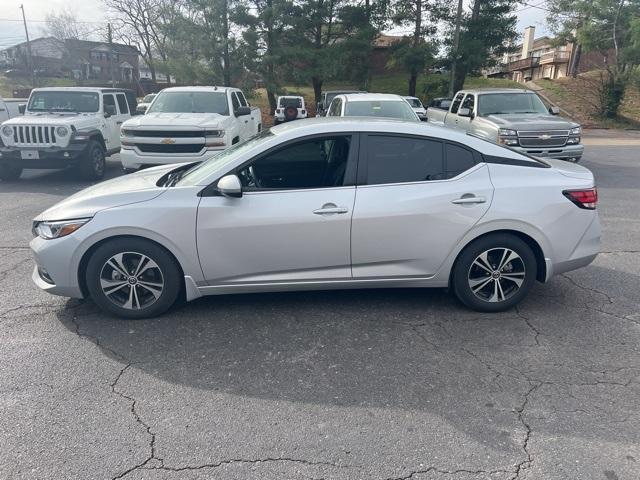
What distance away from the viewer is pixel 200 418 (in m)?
2.91

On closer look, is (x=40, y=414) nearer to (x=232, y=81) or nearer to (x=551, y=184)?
(x=551, y=184)

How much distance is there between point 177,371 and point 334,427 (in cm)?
120

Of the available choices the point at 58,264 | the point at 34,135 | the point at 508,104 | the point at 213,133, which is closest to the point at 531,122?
the point at 508,104

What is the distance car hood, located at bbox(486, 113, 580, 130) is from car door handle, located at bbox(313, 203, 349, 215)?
7.49 m

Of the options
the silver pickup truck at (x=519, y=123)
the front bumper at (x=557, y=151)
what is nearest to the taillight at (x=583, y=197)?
the silver pickup truck at (x=519, y=123)

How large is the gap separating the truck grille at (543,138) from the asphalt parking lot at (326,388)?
19.1ft

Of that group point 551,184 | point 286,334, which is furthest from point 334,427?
point 551,184

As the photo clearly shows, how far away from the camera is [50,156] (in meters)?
10.0

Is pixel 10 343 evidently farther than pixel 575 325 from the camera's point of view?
No

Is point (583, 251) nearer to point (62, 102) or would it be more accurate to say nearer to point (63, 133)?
point (63, 133)

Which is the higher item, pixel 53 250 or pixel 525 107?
pixel 525 107

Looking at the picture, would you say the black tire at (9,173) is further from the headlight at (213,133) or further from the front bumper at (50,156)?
the headlight at (213,133)

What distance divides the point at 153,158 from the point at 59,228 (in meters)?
5.56

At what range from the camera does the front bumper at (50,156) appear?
998 cm
